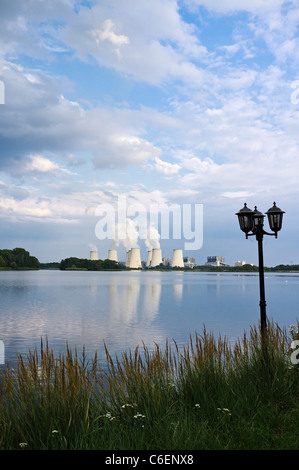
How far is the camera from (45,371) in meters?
5.20

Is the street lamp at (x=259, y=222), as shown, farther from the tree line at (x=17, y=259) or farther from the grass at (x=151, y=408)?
the tree line at (x=17, y=259)

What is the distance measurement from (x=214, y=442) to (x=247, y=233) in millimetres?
5794

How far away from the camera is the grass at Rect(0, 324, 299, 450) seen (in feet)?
15.5

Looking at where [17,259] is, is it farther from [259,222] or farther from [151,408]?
[151,408]

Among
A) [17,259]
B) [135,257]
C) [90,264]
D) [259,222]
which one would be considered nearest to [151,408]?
[259,222]

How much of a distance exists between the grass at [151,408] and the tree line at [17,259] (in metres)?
143

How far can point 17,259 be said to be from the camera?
148m

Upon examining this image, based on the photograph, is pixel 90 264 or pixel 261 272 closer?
pixel 261 272

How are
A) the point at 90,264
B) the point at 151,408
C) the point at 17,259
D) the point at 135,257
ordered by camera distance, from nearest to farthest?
1. the point at 151,408
2. the point at 135,257
3. the point at 17,259
4. the point at 90,264

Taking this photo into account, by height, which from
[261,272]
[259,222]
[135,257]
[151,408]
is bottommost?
[151,408]

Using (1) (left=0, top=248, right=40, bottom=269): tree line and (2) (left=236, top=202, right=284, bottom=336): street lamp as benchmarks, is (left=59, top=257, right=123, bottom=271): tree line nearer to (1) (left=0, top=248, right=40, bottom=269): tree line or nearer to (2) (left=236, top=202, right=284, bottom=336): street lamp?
(1) (left=0, top=248, right=40, bottom=269): tree line

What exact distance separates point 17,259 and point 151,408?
151 metres

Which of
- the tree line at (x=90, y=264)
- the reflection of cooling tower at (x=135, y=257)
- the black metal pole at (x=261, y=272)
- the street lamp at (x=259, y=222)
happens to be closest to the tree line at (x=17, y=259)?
the tree line at (x=90, y=264)
